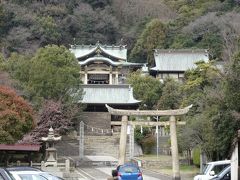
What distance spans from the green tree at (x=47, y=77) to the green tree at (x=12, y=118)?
14.1m

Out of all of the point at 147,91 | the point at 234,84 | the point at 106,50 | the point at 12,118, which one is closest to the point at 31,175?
the point at 234,84

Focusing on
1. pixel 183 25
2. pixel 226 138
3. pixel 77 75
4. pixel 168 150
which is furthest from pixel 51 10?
pixel 226 138

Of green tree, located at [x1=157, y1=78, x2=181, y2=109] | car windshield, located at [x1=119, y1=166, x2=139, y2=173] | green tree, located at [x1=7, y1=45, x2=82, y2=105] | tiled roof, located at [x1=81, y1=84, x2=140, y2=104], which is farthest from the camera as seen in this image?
tiled roof, located at [x1=81, y1=84, x2=140, y2=104]

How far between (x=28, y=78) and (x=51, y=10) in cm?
3932

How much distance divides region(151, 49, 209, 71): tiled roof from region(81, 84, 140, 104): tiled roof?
11.3m

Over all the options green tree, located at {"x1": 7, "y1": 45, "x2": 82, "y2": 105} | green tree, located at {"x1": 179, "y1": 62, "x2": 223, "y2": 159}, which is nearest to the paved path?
green tree, located at {"x1": 179, "y1": 62, "x2": 223, "y2": 159}

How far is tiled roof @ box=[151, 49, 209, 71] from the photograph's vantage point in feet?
222

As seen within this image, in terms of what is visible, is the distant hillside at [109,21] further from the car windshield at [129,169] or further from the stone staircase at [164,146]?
the car windshield at [129,169]

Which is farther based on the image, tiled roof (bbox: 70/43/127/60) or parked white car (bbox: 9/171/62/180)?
tiled roof (bbox: 70/43/127/60)

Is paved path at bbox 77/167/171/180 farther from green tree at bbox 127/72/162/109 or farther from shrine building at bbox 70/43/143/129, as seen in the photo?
green tree at bbox 127/72/162/109

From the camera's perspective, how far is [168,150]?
46719 millimetres

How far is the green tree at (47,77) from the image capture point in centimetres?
4428

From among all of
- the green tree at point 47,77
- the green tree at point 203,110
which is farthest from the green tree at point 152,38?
the green tree at point 203,110

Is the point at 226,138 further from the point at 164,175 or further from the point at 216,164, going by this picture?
the point at 164,175
